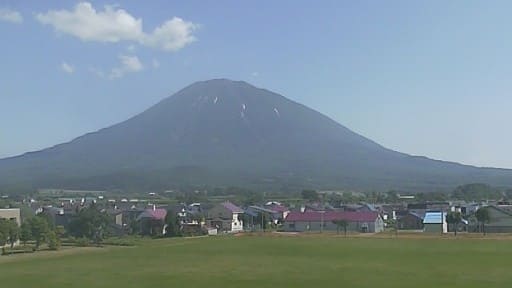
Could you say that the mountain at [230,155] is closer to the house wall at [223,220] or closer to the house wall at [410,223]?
the house wall at [223,220]

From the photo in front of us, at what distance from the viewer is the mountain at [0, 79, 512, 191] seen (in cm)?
10219

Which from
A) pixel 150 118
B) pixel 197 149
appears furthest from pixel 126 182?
pixel 150 118

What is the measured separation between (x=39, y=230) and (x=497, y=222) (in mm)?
23041

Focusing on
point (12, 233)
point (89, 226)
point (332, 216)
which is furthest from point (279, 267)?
point (332, 216)

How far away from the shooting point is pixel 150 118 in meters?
149

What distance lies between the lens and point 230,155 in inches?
5012

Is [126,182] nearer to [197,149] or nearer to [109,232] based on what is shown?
[197,149]

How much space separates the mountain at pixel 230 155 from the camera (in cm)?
10219

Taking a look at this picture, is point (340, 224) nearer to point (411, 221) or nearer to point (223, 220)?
point (411, 221)

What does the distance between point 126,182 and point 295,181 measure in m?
23.1

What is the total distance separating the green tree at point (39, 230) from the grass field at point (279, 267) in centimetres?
269

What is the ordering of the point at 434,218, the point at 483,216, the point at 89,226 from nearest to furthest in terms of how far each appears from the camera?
the point at 89,226
the point at 483,216
the point at 434,218

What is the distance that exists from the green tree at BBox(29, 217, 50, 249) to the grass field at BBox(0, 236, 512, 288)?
8.82 feet

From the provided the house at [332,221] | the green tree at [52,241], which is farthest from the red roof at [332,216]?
the green tree at [52,241]
